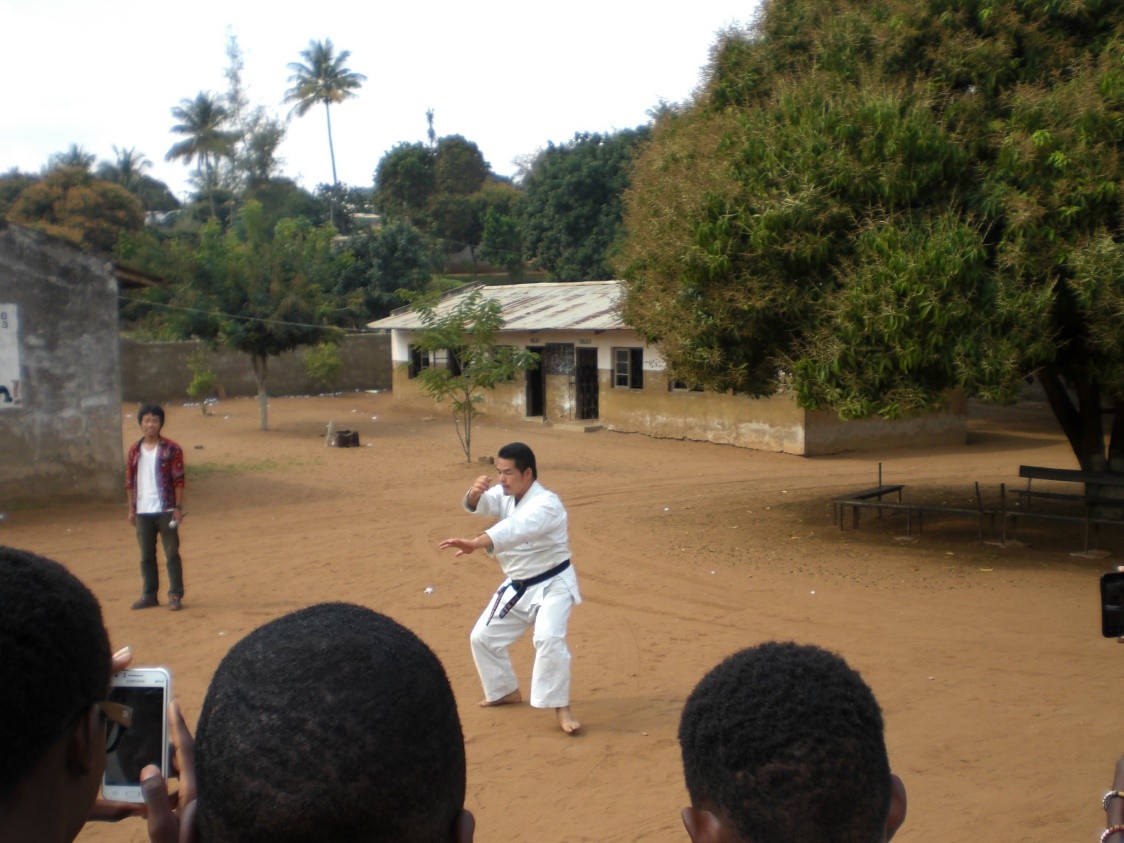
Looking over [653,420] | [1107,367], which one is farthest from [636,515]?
[653,420]

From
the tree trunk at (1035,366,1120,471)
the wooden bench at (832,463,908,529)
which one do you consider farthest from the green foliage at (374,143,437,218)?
the tree trunk at (1035,366,1120,471)

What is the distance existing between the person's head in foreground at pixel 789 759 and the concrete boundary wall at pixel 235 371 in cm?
3090

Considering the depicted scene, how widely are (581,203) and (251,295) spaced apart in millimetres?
20106

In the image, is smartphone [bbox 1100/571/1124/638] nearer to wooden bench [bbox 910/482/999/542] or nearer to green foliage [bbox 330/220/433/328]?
wooden bench [bbox 910/482/999/542]

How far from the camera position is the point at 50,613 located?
158cm

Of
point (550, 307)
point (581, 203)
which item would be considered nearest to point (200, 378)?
point (550, 307)

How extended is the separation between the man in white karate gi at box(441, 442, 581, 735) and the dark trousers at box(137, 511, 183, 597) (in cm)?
380

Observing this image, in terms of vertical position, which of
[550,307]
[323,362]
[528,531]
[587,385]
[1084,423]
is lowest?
[528,531]

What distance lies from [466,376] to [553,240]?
923 inches

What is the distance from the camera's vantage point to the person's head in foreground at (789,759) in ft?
5.84

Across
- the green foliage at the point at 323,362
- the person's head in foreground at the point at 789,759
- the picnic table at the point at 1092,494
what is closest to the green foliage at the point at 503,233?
the green foliage at the point at 323,362

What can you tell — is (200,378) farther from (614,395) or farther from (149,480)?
(149,480)

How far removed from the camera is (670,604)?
390 inches

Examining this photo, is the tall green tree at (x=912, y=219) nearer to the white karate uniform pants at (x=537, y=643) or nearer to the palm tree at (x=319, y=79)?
the white karate uniform pants at (x=537, y=643)
